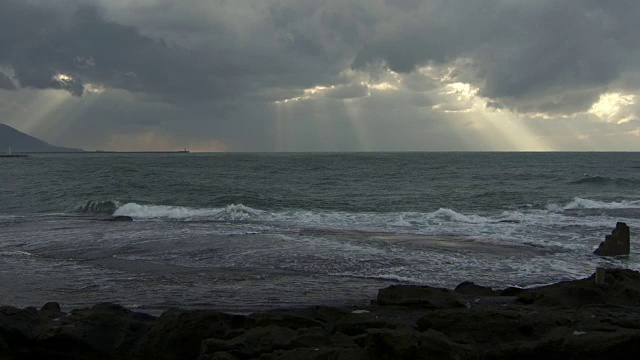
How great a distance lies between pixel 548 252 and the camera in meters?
14.7

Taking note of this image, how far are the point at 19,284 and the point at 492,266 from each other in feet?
34.5

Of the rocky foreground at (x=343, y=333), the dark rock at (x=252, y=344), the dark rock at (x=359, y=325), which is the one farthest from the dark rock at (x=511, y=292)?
the dark rock at (x=252, y=344)

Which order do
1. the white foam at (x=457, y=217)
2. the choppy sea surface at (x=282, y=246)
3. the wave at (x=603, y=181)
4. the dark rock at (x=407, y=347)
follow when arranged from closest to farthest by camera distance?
1. the dark rock at (x=407, y=347)
2. the choppy sea surface at (x=282, y=246)
3. the white foam at (x=457, y=217)
4. the wave at (x=603, y=181)

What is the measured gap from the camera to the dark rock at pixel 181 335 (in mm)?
6445

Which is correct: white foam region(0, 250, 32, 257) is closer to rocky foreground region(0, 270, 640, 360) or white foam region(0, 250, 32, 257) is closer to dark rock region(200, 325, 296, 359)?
rocky foreground region(0, 270, 640, 360)

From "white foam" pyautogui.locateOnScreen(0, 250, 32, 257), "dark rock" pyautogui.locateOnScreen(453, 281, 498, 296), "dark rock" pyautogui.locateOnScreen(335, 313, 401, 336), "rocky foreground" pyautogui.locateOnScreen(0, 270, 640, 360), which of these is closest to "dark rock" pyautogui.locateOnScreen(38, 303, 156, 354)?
"rocky foreground" pyautogui.locateOnScreen(0, 270, 640, 360)

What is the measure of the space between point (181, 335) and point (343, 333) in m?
2.02

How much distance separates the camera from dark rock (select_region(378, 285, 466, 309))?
7980mm

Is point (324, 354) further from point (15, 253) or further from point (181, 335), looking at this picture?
point (15, 253)

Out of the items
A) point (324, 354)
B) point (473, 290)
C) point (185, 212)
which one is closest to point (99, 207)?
point (185, 212)

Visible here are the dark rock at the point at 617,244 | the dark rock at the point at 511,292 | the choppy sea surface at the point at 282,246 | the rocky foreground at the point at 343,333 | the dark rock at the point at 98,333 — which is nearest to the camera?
the rocky foreground at the point at 343,333

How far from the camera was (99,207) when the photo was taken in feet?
94.8

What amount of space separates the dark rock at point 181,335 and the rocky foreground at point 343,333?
0.01m

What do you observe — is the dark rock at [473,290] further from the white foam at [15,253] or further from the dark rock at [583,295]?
the white foam at [15,253]
